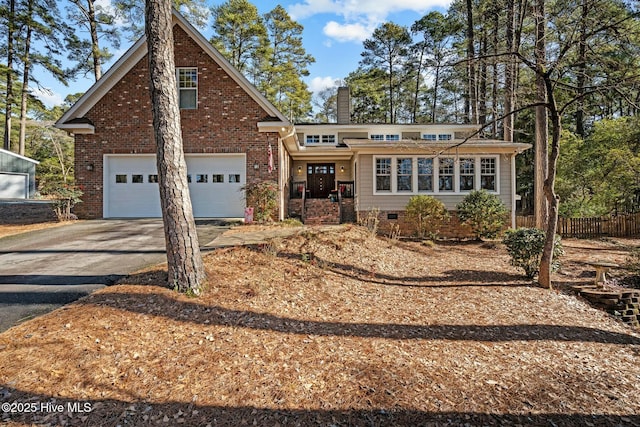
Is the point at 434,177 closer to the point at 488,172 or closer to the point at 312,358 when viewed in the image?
the point at 488,172

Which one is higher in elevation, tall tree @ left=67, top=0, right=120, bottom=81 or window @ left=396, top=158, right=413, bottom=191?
tall tree @ left=67, top=0, right=120, bottom=81

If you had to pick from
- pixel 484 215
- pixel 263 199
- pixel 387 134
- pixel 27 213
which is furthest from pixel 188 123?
pixel 387 134

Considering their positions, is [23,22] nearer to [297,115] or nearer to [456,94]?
[297,115]

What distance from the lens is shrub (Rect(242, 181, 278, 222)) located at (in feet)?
37.2

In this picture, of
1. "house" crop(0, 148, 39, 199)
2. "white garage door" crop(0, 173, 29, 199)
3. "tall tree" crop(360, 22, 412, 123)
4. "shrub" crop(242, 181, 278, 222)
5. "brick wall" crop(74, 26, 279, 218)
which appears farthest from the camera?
"tall tree" crop(360, 22, 412, 123)

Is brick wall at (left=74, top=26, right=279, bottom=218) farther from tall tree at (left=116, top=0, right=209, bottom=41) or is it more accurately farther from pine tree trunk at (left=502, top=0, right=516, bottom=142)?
tall tree at (left=116, top=0, right=209, bottom=41)

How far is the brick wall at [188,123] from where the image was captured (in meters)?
11.8

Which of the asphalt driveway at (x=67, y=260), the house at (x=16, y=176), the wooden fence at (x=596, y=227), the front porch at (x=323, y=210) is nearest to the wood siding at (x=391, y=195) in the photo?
the front porch at (x=323, y=210)

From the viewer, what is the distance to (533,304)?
5398 millimetres

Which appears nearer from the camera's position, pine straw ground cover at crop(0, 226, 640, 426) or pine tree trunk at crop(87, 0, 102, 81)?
pine straw ground cover at crop(0, 226, 640, 426)

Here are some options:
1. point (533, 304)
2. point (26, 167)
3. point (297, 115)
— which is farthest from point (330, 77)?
point (533, 304)

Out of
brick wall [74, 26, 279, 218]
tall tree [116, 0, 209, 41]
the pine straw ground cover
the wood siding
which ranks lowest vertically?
the pine straw ground cover

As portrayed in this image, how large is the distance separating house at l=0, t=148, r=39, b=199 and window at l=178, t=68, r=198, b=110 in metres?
18.0

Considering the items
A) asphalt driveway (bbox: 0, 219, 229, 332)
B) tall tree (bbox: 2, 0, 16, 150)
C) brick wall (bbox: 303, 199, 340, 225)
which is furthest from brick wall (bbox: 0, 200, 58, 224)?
tall tree (bbox: 2, 0, 16, 150)
